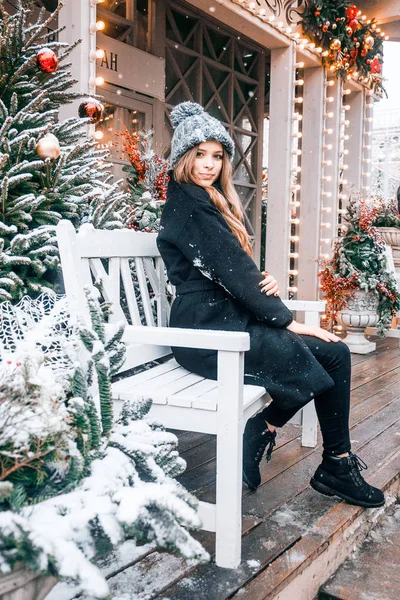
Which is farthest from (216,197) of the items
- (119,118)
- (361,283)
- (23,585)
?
(119,118)

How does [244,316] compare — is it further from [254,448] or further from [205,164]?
[205,164]

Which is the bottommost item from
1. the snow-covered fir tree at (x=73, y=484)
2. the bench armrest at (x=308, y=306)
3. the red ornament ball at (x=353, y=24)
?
the snow-covered fir tree at (x=73, y=484)

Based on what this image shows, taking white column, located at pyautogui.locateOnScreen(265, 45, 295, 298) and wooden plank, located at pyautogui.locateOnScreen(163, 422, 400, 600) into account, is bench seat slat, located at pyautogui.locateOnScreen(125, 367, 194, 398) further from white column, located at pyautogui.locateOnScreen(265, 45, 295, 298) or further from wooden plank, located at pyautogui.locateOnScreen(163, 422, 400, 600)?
white column, located at pyautogui.locateOnScreen(265, 45, 295, 298)

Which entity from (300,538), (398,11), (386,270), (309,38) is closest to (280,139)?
(309,38)

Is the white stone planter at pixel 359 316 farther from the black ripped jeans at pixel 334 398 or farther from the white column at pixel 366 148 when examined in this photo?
the black ripped jeans at pixel 334 398

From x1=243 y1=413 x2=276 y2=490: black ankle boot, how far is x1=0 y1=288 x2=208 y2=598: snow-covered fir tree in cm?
111

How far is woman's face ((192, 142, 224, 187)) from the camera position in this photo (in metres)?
2.23

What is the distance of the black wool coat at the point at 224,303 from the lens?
1.92 m

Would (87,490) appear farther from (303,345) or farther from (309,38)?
(309,38)

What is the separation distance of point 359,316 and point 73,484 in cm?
436

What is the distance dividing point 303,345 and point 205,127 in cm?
89

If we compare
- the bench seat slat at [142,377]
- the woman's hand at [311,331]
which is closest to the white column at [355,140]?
the woman's hand at [311,331]

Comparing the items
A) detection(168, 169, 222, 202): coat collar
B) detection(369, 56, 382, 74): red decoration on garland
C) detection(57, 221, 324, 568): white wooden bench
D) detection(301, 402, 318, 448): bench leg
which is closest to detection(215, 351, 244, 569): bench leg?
detection(57, 221, 324, 568): white wooden bench

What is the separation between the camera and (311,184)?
5.69 metres
